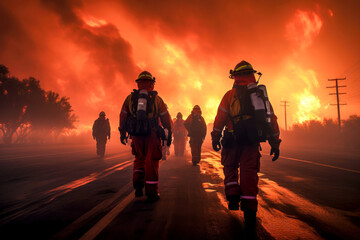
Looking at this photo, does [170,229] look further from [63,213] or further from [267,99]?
[267,99]

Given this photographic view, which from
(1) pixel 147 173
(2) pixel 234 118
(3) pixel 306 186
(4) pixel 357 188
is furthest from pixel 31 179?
(4) pixel 357 188

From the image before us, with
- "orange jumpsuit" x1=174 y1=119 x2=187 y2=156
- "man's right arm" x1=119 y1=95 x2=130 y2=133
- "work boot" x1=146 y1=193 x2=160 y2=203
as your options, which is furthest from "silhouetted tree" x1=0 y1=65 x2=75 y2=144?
"work boot" x1=146 y1=193 x2=160 y2=203

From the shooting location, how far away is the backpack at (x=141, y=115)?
3.83 meters

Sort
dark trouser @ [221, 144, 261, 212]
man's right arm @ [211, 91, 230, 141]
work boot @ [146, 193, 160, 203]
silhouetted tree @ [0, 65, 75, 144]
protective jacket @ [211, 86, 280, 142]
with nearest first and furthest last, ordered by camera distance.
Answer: dark trouser @ [221, 144, 261, 212] < protective jacket @ [211, 86, 280, 142] < man's right arm @ [211, 91, 230, 141] < work boot @ [146, 193, 160, 203] < silhouetted tree @ [0, 65, 75, 144]

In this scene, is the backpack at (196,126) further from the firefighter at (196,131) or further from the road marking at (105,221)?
the road marking at (105,221)

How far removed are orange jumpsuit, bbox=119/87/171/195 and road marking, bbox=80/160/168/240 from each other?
0.40 m

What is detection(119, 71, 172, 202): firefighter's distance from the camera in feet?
12.1

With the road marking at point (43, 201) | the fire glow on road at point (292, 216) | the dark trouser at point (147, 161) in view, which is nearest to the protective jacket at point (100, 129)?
the road marking at point (43, 201)

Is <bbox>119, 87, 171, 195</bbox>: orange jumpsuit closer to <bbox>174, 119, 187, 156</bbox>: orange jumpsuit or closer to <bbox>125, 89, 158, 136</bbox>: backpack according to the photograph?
<bbox>125, 89, 158, 136</bbox>: backpack

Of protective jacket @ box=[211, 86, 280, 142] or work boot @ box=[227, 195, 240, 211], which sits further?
protective jacket @ box=[211, 86, 280, 142]

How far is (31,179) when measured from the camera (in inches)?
204

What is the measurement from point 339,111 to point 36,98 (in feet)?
151

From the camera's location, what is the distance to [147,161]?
3.77 m

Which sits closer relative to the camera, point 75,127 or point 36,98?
point 36,98
